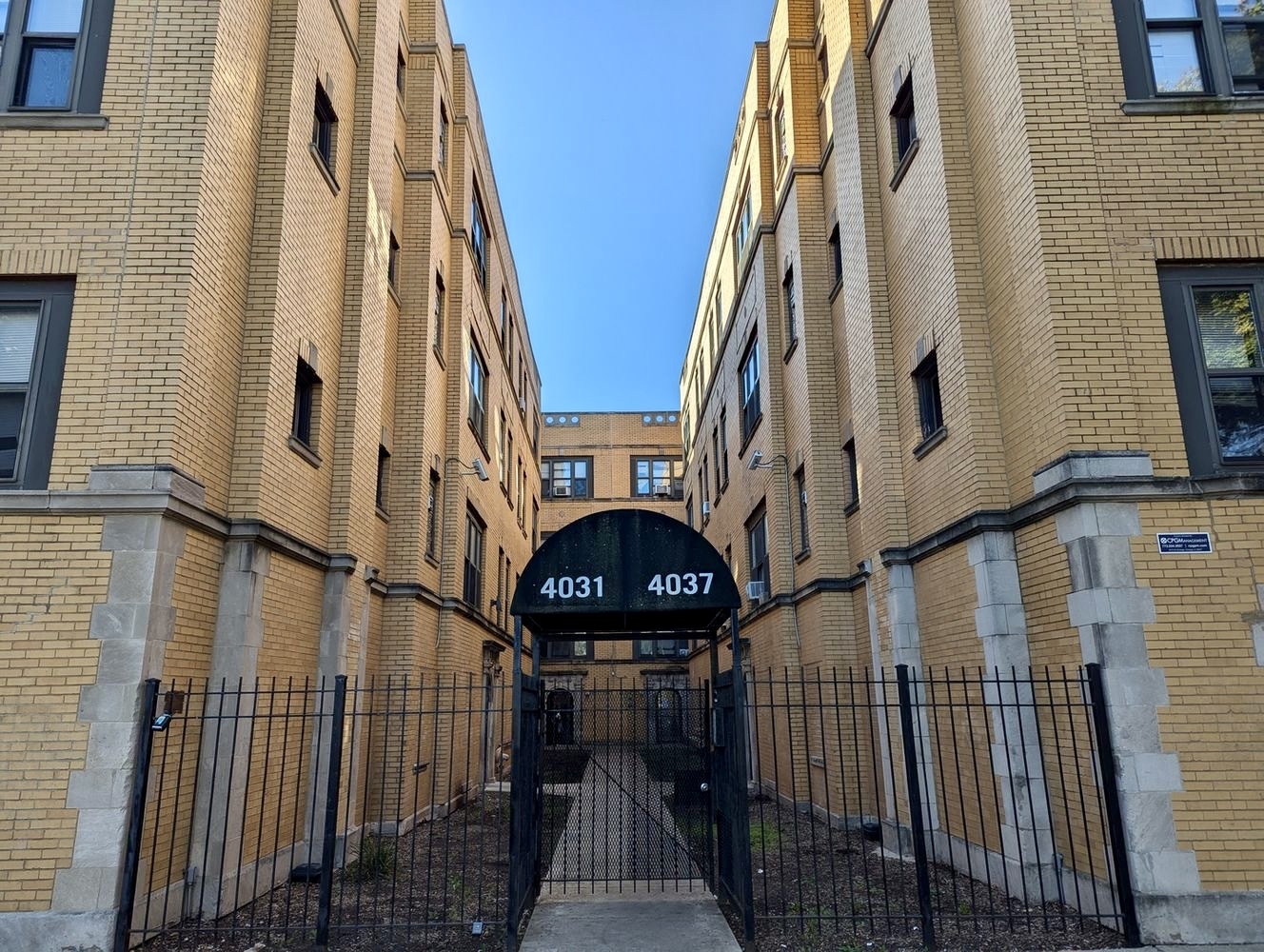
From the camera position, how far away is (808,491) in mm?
16250

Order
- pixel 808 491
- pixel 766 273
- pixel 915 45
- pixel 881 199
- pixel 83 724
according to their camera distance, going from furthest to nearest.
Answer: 1. pixel 766 273
2. pixel 808 491
3. pixel 881 199
4. pixel 915 45
5. pixel 83 724

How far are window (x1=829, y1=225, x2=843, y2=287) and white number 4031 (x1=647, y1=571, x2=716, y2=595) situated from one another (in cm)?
925

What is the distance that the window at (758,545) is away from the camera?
20.3 meters

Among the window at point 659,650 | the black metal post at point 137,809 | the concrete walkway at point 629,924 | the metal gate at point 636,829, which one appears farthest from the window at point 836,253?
the window at point 659,650

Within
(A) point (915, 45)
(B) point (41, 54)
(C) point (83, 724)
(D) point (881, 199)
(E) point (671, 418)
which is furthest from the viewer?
(E) point (671, 418)

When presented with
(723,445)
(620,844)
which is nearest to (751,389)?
(723,445)

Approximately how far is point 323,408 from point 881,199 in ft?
29.5

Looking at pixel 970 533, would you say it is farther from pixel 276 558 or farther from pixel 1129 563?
pixel 276 558

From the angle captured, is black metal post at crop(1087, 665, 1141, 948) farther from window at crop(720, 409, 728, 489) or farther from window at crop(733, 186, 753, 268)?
window at crop(720, 409, 728, 489)

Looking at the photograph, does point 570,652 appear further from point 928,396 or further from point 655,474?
point 928,396

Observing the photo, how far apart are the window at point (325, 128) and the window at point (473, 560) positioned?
8.75 meters

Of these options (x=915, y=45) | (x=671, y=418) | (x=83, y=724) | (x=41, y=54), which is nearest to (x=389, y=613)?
(x=83, y=724)

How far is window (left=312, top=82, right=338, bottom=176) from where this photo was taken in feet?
40.5

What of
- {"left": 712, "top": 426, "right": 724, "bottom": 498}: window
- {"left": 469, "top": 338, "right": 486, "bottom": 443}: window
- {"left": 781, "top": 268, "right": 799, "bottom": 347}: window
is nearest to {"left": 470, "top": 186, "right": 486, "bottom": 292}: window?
{"left": 469, "top": 338, "right": 486, "bottom": 443}: window
